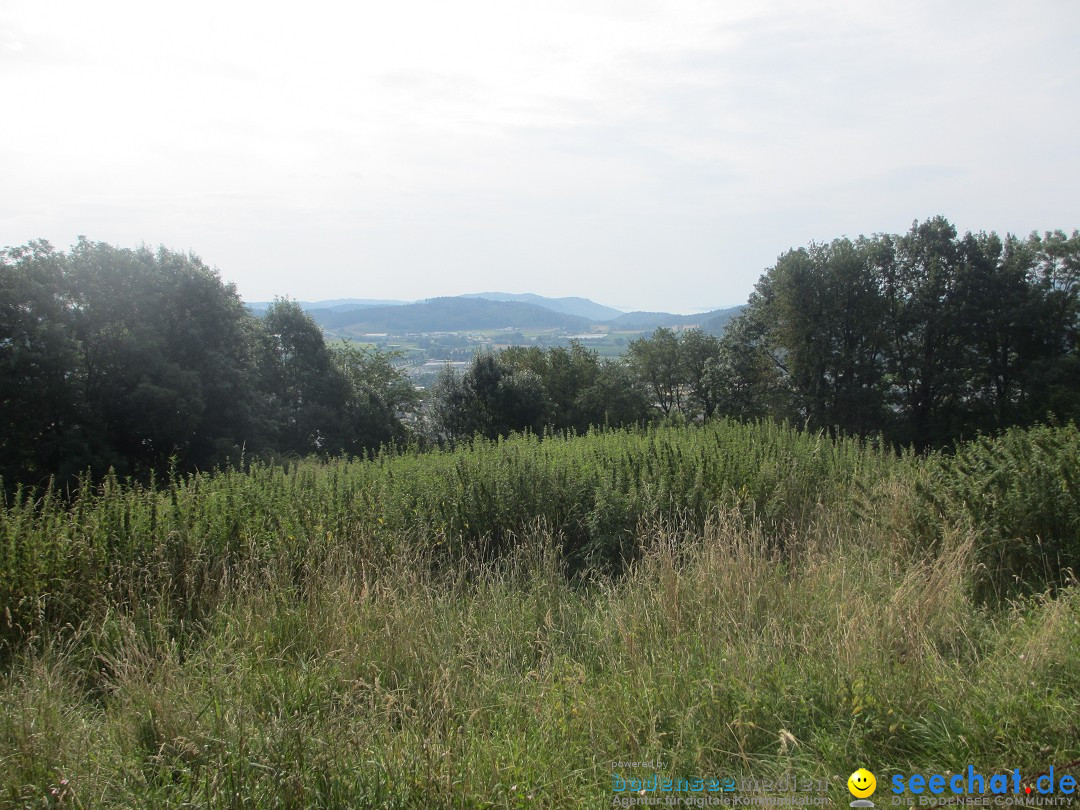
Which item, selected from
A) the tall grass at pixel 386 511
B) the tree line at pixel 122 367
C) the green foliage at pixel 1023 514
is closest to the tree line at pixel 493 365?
the tree line at pixel 122 367

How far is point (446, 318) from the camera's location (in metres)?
130

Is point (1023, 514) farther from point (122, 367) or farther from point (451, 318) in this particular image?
point (451, 318)

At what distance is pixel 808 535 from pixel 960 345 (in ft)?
104

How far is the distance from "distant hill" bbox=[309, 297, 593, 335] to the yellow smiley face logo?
116659mm

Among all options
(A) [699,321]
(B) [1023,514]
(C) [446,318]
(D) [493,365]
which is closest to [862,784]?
(B) [1023,514]

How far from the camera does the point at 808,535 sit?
645 centimetres

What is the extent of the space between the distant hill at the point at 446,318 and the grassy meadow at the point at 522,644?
11256 cm

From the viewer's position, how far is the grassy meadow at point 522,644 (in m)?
2.91

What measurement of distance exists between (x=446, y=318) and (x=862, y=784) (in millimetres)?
130084

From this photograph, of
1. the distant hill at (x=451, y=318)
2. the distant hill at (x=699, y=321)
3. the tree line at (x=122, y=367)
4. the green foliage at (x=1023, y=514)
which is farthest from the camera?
the distant hill at (x=451, y=318)

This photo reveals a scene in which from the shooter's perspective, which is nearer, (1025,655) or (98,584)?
(1025,655)

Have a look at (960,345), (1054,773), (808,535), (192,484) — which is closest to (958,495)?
(808,535)

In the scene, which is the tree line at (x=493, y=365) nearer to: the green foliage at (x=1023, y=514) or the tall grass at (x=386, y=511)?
the tall grass at (x=386, y=511)

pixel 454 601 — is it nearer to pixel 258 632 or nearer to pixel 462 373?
pixel 258 632
